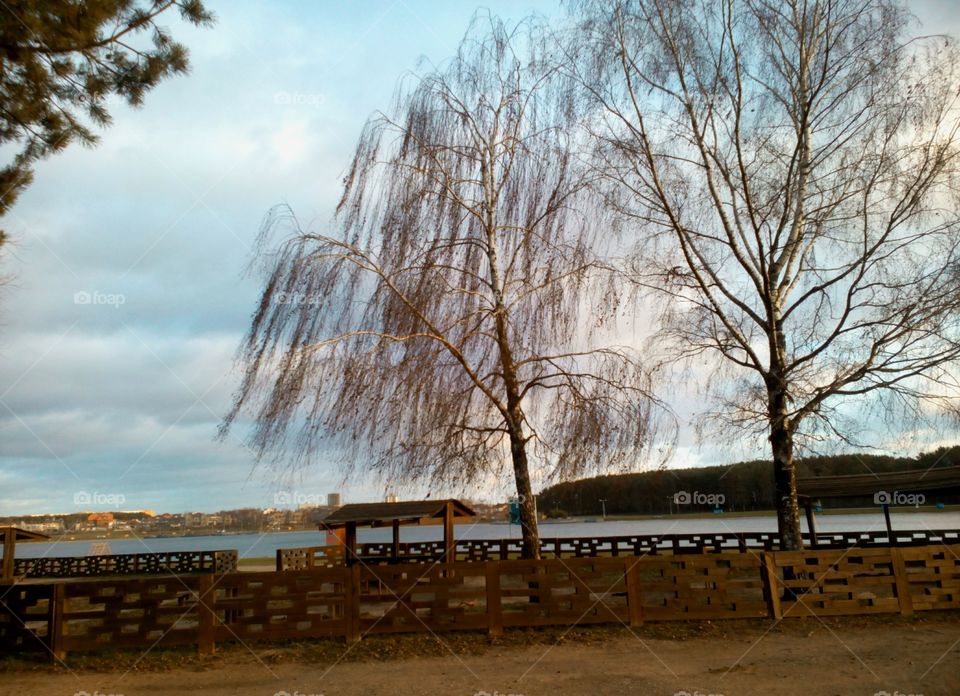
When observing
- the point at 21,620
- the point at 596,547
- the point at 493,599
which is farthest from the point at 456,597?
the point at 596,547

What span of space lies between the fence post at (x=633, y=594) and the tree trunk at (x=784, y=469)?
Result: 3.75 metres

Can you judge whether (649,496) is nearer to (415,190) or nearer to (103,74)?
(415,190)

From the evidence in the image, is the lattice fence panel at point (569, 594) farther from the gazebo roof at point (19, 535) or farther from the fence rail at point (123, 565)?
the gazebo roof at point (19, 535)

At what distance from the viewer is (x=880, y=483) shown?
23.0 meters

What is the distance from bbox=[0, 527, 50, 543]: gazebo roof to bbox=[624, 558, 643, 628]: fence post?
69.2 feet

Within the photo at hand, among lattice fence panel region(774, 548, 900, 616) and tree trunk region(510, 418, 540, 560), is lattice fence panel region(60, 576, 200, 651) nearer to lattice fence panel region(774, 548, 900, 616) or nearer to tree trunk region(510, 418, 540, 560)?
tree trunk region(510, 418, 540, 560)

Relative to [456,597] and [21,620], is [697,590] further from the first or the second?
[21,620]

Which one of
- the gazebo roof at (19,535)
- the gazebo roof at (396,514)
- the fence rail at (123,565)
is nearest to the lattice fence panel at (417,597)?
the gazebo roof at (396,514)

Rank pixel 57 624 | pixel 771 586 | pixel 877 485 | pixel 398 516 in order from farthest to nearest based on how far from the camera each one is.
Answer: pixel 877 485 → pixel 398 516 → pixel 771 586 → pixel 57 624

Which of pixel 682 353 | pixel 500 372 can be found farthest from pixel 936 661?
pixel 500 372

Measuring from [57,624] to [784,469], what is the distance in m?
10.9

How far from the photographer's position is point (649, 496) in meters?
27.9

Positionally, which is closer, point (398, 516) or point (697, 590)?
point (697, 590)

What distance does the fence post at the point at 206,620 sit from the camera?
8523 mm
